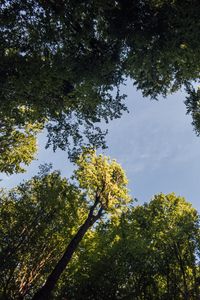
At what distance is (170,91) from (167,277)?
20.0 m

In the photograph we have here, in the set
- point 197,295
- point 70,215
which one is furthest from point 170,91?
point 197,295

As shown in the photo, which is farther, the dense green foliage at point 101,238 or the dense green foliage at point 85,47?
the dense green foliage at point 101,238

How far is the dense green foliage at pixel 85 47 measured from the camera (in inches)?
587

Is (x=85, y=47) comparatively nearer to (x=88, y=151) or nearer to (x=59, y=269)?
(x=88, y=151)

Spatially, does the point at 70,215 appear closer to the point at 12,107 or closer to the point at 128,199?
the point at 128,199

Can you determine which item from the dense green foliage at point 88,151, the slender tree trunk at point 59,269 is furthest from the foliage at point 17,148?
the slender tree trunk at point 59,269

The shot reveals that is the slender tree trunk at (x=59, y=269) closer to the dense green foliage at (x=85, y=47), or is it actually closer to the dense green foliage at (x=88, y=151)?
the dense green foliage at (x=88, y=151)

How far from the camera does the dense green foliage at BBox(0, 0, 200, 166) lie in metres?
14.9

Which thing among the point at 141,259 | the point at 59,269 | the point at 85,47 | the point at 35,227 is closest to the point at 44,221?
the point at 35,227

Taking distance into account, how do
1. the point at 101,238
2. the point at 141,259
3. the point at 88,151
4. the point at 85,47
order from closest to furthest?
the point at 85,47 < the point at 88,151 < the point at 141,259 < the point at 101,238

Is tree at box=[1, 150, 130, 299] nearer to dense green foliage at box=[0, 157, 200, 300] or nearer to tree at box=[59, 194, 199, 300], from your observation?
dense green foliage at box=[0, 157, 200, 300]

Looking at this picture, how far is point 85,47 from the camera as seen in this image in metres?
16.7

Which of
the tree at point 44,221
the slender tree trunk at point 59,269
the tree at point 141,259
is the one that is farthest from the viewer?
the tree at point 141,259

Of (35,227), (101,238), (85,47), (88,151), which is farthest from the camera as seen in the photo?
(101,238)
